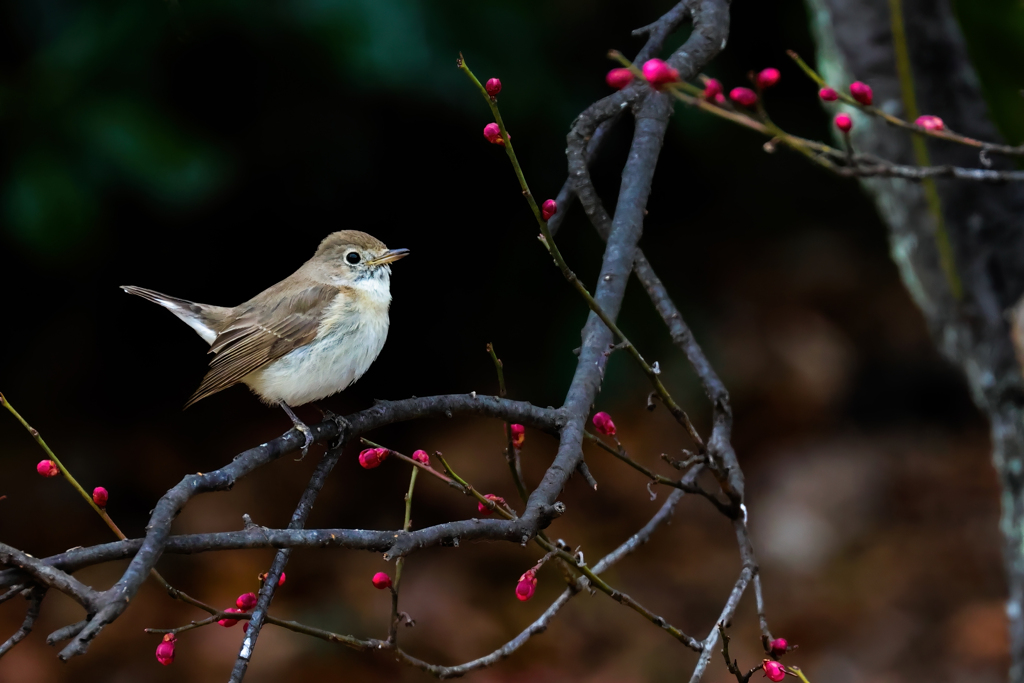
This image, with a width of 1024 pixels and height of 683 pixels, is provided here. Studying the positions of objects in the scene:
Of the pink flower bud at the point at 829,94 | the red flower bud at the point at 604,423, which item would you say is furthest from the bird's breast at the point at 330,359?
the pink flower bud at the point at 829,94

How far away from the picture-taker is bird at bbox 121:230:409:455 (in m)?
3.30

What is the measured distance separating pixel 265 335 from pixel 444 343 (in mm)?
2825

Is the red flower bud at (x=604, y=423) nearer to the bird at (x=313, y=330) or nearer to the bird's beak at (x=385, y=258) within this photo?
the bird at (x=313, y=330)

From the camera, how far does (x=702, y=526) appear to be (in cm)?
638

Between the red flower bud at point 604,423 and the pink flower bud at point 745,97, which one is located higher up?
the pink flower bud at point 745,97

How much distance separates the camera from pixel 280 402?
337 centimetres

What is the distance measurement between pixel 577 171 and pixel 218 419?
4.39 metres

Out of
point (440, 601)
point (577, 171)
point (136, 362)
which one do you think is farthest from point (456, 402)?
point (136, 362)

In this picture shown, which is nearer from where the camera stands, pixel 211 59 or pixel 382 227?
pixel 211 59

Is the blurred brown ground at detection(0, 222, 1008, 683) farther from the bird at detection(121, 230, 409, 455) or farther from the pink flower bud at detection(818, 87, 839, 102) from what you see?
the pink flower bud at detection(818, 87, 839, 102)

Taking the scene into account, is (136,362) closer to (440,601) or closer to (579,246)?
(440,601)

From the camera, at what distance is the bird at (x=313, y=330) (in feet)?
10.8

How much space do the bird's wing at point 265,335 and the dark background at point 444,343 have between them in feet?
4.81

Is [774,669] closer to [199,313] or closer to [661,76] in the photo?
[661,76]
